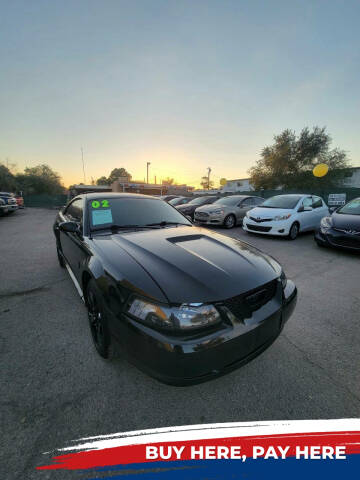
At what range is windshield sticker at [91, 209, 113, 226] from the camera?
240 centimetres

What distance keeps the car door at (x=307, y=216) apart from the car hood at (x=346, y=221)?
1558 mm

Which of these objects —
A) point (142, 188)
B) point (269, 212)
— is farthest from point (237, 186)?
point (269, 212)

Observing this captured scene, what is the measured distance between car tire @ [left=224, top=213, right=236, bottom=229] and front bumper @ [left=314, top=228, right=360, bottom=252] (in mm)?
3859

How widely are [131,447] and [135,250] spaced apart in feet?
4.25

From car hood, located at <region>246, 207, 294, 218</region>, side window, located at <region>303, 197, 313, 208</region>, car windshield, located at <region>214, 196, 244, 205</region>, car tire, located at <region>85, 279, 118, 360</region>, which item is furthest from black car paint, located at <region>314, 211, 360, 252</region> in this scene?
car tire, located at <region>85, 279, 118, 360</region>

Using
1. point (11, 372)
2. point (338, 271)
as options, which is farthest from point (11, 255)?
point (338, 271)

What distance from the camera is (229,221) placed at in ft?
29.7

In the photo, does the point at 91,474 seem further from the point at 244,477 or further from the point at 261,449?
the point at 261,449

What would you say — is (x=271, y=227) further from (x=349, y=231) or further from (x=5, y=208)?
(x=5, y=208)

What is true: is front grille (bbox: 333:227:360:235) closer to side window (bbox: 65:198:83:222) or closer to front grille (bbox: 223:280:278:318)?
front grille (bbox: 223:280:278:318)

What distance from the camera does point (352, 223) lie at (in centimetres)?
482

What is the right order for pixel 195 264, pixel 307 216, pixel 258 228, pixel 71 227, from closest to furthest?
pixel 195 264 → pixel 71 227 → pixel 258 228 → pixel 307 216

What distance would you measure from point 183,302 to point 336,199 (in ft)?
Result: 47.7

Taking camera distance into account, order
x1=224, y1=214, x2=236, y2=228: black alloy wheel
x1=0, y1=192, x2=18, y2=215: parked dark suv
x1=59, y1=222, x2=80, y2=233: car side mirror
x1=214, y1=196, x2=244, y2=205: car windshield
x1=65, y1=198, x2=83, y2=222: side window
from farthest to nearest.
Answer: x1=0, y1=192, x2=18, y2=215: parked dark suv, x1=214, y1=196, x2=244, y2=205: car windshield, x1=224, y1=214, x2=236, y2=228: black alloy wheel, x1=65, y1=198, x2=83, y2=222: side window, x1=59, y1=222, x2=80, y2=233: car side mirror
